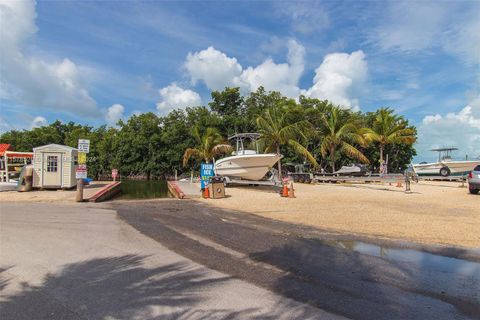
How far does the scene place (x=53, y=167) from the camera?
20.4 m

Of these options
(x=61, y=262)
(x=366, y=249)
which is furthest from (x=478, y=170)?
(x=61, y=262)

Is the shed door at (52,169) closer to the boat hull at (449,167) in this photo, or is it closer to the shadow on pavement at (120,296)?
the shadow on pavement at (120,296)

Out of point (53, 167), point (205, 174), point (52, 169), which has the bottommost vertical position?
point (205, 174)

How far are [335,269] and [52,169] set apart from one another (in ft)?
61.8

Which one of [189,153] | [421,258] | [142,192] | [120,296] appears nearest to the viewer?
[120,296]

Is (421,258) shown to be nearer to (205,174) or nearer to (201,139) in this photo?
(205,174)

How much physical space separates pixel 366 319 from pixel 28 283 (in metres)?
4.26

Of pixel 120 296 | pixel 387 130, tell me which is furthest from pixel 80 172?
pixel 387 130

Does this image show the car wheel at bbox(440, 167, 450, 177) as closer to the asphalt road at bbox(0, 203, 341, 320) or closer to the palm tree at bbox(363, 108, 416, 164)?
the palm tree at bbox(363, 108, 416, 164)

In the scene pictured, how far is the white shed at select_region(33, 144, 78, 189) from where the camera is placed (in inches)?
789

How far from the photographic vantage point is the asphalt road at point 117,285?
3996mm

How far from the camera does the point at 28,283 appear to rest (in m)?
4.93

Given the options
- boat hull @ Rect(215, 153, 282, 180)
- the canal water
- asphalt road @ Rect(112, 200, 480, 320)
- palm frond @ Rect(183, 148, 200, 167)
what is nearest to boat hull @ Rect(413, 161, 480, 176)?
boat hull @ Rect(215, 153, 282, 180)

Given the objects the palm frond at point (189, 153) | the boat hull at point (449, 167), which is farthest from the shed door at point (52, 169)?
the boat hull at point (449, 167)
